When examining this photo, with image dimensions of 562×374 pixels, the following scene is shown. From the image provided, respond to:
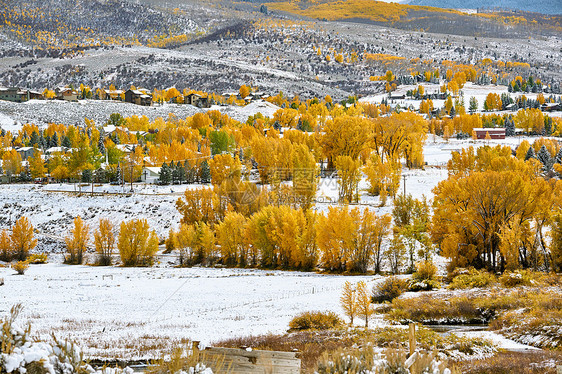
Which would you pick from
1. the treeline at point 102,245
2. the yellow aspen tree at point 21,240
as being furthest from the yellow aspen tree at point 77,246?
the yellow aspen tree at point 21,240

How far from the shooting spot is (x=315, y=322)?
22188mm

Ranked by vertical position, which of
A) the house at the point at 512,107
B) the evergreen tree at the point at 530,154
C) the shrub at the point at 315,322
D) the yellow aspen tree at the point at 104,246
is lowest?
the yellow aspen tree at the point at 104,246

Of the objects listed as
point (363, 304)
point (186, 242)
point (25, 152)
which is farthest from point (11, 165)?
point (363, 304)

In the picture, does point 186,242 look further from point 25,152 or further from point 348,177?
point 25,152

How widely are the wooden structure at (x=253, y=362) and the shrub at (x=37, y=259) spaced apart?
46676 mm

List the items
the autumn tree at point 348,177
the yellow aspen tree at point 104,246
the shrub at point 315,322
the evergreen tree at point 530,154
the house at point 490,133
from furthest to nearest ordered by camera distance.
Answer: the house at point 490,133 → the evergreen tree at point 530,154 → the autumn tree at point 348,177 → the yellow aspen tree at point 104,246 → the shrub at point 315,322

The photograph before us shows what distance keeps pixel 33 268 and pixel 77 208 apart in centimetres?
1774

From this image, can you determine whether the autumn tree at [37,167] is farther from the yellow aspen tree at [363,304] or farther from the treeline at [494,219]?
the yellow aspen tree at [363,304]

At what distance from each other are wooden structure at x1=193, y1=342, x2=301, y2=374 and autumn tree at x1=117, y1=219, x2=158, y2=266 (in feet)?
138

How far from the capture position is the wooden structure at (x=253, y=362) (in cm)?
935

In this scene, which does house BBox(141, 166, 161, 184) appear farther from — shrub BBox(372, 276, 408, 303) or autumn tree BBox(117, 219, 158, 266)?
shrub BBox(372, 276, 408, 303)

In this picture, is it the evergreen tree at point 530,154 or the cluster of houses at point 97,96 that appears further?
the cluster of houses at point 97,96

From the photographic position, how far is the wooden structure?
935 cm

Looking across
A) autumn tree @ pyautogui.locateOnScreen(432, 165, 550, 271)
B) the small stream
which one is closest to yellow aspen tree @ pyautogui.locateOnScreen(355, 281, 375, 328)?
the small stream
